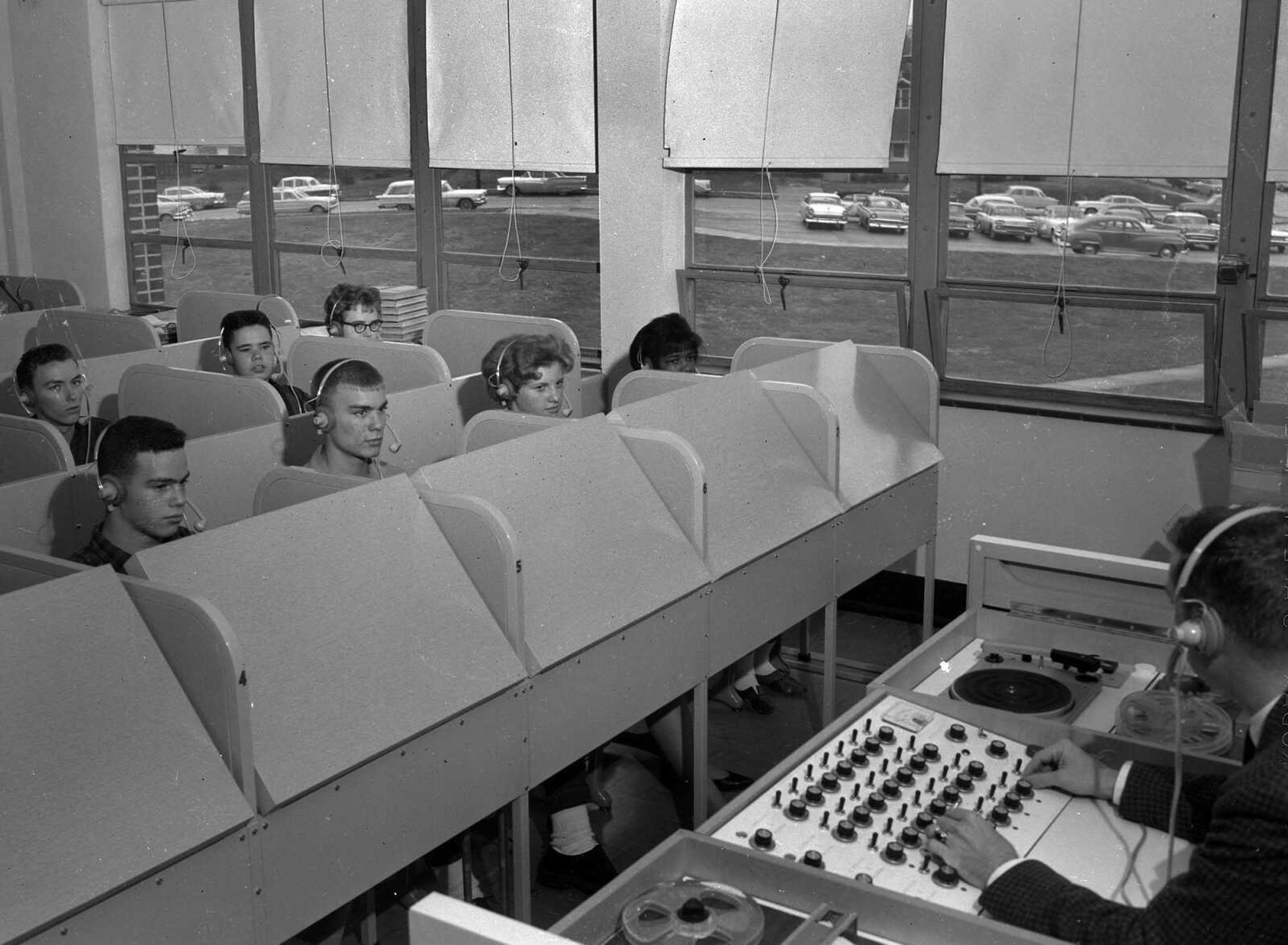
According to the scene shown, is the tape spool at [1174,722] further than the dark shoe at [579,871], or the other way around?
the dark shoe at [579,871]

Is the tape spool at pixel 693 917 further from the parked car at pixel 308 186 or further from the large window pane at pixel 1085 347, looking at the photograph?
the parked car at pixel 308 186

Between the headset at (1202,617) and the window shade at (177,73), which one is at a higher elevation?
the window shade at (177,73)

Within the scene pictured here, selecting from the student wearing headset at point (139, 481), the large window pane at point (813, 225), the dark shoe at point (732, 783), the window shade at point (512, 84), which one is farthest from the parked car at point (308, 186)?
the student wearing headset at point (139, 481)

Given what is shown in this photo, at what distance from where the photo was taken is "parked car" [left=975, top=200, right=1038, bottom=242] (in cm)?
1479

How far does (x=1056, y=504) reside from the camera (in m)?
5.05

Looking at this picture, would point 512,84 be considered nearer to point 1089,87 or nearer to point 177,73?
point 177,73

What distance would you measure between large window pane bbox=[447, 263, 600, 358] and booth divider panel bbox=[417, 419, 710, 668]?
11.8 m

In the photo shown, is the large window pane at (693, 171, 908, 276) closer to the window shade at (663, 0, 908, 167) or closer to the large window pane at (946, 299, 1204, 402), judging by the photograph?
the large window pane at (946, 299, 1204, 402)

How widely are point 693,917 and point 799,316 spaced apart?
1501 cm

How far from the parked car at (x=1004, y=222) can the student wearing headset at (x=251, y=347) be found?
35.8 feet

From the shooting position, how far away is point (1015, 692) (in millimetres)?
2600

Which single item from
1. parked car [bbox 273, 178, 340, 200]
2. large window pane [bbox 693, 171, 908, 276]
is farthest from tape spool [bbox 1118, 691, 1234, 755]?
parked car [bbox 273, 178, 340, 200]

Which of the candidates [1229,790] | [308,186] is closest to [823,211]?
[308,186]

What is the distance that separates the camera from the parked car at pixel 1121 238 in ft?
52.9
